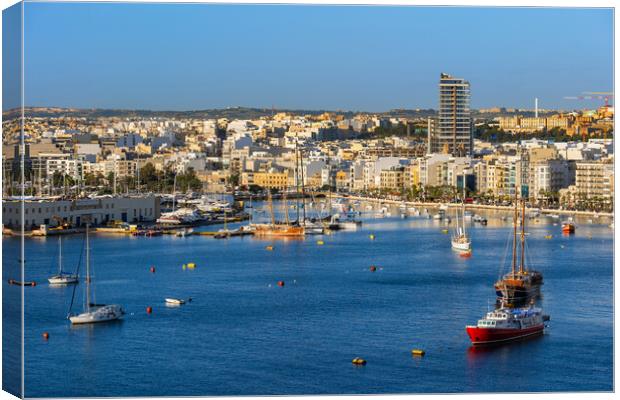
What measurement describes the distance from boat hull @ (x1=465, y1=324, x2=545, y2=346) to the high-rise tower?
21.2 metres

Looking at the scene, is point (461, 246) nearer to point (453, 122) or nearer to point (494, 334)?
point (494, 334)

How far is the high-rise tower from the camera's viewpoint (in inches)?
1223

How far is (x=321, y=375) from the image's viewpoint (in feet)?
26.0

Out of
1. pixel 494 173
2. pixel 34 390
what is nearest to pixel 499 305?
pixel 34 390

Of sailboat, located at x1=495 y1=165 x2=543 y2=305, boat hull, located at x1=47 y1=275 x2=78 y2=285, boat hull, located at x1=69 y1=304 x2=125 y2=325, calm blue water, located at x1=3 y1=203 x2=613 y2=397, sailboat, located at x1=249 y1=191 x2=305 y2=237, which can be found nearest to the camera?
calm blue water, located at x1=3 y1=203 x2=613 y2=397

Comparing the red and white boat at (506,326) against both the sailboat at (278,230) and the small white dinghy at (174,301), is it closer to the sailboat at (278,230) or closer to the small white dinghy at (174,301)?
the small white dinghy at (174,301)

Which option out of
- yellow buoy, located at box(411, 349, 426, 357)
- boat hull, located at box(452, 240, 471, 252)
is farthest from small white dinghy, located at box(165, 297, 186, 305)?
boat hull, located at box(452, 240, 471, 252)

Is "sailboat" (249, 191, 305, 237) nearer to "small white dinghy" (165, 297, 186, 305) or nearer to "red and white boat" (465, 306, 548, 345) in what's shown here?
"small white dinghy" (165, 297, 186, 305)

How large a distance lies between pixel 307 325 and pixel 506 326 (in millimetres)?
1361

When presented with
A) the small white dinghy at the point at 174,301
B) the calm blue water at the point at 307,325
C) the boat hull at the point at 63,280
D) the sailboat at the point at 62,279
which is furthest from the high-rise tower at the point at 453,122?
the small white dinghy at the point at 174,301

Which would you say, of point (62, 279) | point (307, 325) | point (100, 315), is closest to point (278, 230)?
point (62, 279)

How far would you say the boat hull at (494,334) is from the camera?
352 inches

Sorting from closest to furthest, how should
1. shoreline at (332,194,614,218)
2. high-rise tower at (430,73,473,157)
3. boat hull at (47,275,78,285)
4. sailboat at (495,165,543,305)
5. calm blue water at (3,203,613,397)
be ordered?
1. calm blue water at (3,203,613,397)
2. sailboat at (495,165,543,305)
3. boat hull at (47,275,78,285)
4. shoreline at (332,194,614,218)
5. high-rise tower at (430,73,473,157)

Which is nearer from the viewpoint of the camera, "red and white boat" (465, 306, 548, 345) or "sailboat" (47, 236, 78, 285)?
"red and white boat" (465, 306, 548, 345)
